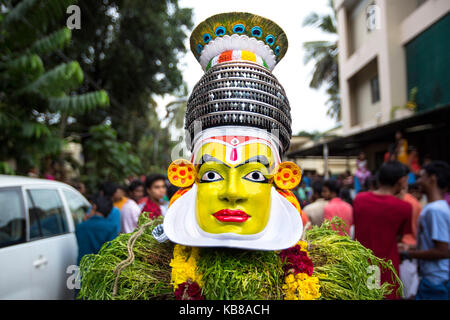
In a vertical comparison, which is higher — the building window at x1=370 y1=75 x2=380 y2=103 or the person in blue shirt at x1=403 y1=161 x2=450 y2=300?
the building window at x1=370 y1=75 x2=380 y2=103

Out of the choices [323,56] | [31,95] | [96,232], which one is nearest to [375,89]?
[323,56]

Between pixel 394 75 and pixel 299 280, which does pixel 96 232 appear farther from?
pixel 394 75

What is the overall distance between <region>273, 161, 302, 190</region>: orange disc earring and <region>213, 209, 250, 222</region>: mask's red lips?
29 centimetres

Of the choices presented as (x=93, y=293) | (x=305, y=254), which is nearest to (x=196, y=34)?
(x=305, y=254)

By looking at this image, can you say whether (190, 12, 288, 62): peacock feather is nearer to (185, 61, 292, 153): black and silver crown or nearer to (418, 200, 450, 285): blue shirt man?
(185, 61, 292, 153): black and silver crown

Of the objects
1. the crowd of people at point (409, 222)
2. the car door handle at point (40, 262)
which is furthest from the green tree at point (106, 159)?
the crowd of people at point (409, 222)

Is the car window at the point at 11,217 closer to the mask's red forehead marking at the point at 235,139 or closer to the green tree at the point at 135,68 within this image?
the mask's red forehead marking at the point at 235,139

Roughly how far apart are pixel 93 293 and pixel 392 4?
11.2m

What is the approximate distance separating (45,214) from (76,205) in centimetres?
82

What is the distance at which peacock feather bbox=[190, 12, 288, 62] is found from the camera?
6.22 feet

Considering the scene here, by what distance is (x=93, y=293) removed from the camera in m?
1.64

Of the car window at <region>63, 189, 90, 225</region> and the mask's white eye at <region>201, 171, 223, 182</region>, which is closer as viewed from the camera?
the mask's white eye at <region>201, 171, 223, 182</region>

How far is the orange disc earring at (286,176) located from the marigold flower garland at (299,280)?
36 centimetres

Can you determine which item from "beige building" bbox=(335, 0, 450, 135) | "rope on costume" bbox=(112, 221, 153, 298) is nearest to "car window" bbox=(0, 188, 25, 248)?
"rope on costume" bbox=(112, 221, 153, 298)
